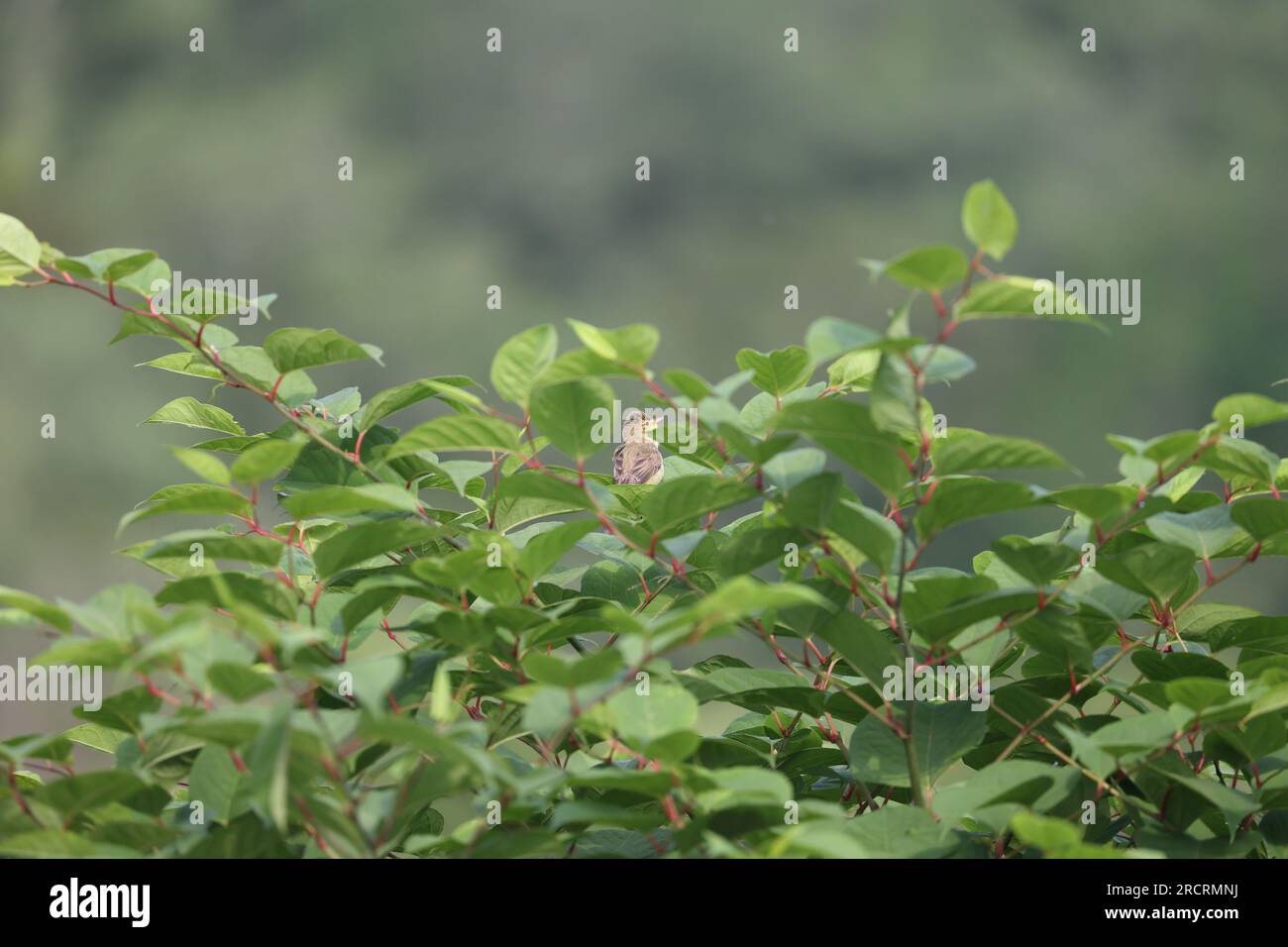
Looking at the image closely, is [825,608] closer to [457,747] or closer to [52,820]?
[457,747]

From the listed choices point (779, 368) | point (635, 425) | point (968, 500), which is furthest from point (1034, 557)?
point (635, 425)

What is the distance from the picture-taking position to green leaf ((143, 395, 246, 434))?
68 cm

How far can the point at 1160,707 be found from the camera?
0.56 metres

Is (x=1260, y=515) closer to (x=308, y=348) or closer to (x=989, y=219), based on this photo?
(x=989, y=219)

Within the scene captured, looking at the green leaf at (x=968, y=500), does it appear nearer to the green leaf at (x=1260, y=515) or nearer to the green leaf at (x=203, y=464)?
the green leaf at (x=1260, y=515)

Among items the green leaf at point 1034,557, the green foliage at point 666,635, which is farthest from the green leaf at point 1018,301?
the green leaf at point 1034,557

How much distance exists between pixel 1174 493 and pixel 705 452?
25 centimetres

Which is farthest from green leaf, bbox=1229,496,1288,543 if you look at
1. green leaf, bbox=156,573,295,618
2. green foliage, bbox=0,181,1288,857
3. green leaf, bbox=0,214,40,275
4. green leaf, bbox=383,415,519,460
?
green leaf, bbox=0,214,40,275

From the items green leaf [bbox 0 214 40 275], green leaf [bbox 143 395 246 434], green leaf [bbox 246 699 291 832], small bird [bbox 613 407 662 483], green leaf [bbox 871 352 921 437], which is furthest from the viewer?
small bird [bbox 613 407 662 483]

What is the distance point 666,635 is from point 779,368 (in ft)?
0.92

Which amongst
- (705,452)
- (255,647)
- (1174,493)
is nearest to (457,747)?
(255,647)

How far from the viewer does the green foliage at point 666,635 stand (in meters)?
0.43

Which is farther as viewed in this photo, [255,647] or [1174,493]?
[1174,493]

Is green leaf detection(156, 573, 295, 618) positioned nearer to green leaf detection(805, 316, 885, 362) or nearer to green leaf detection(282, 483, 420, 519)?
green leaf detection(282, 483, 420, 519)
